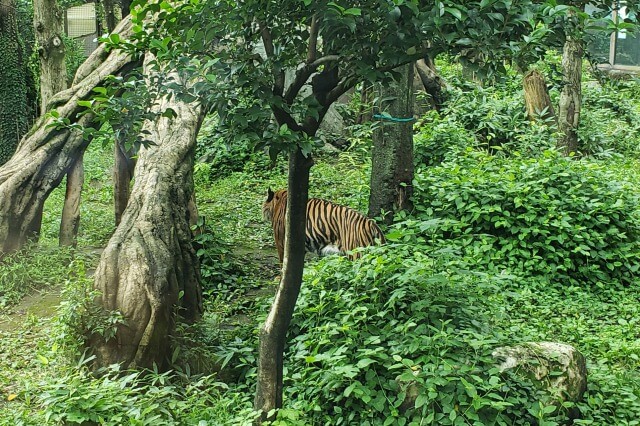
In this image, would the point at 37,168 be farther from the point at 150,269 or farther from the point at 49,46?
the point at 150,269

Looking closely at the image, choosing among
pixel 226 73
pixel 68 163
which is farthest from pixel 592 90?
pixel 226 73

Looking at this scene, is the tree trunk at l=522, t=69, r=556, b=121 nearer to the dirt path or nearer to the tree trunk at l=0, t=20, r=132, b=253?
the tree trunk at l=0, t=20, r=132, b=253

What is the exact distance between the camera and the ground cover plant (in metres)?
4.55

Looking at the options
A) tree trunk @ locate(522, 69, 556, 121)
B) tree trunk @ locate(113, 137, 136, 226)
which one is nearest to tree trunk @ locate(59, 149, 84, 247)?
tree trunk @ locate(113, 137, 136, 226)

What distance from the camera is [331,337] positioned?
5.20 metres

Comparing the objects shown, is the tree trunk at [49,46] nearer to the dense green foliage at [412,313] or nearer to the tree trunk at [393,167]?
the dense green foliage at [412,313]

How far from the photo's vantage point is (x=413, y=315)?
5164 millimetres

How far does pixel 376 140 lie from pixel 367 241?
5.67 ft

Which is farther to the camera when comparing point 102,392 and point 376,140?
point 376,140

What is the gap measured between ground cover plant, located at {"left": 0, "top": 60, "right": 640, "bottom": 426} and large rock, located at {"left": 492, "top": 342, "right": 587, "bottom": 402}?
0.27 feet

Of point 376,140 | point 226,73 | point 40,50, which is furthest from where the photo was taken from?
point 40,50

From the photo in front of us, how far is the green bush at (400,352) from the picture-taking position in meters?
4.46

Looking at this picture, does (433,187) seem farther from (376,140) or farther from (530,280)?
(530,280)

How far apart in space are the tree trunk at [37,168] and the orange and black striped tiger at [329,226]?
2.56 m
